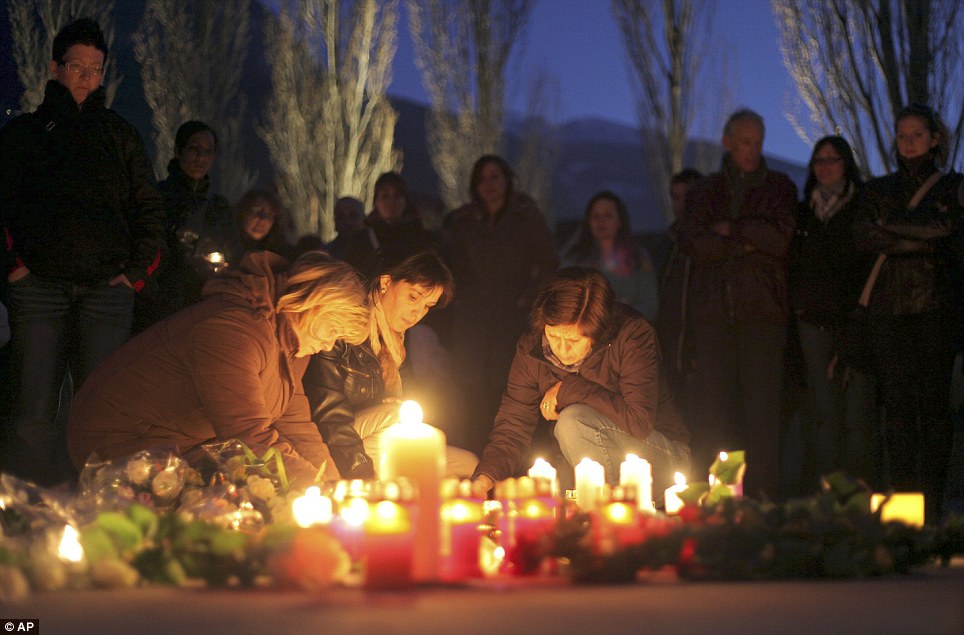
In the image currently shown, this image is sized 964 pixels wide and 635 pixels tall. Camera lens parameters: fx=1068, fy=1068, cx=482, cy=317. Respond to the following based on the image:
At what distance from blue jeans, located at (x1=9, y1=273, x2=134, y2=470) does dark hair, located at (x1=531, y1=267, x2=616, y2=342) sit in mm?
1611

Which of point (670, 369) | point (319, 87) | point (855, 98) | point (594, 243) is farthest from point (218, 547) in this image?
point (319, 87)

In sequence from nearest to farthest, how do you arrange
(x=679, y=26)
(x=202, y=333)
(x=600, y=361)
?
(x=202, y=333), (x=600, y=361), (x=679, y=26)

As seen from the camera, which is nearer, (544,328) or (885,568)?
(885,568)

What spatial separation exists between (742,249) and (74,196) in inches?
113

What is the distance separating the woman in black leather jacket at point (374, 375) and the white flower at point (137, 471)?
93 cm

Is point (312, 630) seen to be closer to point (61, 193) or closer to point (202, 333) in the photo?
point (202, 333)

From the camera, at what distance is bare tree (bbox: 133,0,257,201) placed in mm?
14188

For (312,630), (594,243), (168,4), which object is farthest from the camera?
(168,4)

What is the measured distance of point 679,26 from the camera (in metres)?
13.0

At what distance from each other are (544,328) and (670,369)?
4.55 feet

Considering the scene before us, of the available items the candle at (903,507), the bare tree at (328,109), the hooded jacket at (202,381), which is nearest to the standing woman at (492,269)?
the hooded jacket at (202,381)

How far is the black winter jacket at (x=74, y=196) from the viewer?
395 centimetres

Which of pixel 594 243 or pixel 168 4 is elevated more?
pixel 168 4

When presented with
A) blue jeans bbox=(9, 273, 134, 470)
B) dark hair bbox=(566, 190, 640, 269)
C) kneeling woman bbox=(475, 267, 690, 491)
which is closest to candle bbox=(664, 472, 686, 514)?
kneeling woman bbox=(475, 267, 690, 491)
